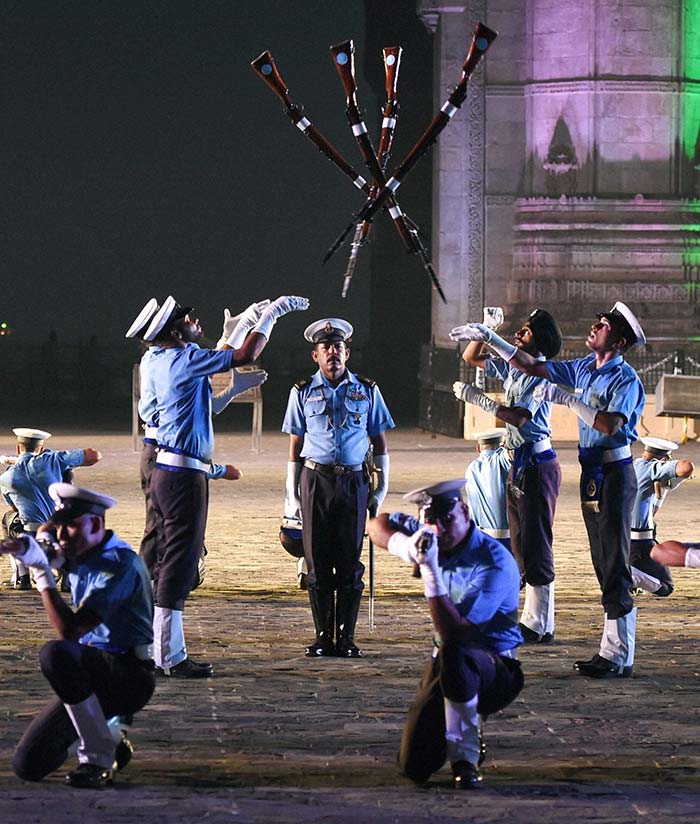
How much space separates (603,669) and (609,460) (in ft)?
3.59

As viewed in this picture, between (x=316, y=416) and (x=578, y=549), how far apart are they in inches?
195

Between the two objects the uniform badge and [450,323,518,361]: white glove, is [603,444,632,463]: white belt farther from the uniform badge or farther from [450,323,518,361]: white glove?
the uniform badge

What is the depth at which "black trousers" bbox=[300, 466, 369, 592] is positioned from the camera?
32.8 feet

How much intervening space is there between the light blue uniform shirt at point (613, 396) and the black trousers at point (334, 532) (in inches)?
51.6

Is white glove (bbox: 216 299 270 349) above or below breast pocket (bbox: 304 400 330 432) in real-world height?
above

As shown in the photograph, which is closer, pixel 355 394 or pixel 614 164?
pixel 355 394

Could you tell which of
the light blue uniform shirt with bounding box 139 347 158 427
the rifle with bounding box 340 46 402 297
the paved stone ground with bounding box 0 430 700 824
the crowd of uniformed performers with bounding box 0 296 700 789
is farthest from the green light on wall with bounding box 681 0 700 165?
the light blue uniform shirt with bounding box 139 347 158 427

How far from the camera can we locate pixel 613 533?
945 centimetres

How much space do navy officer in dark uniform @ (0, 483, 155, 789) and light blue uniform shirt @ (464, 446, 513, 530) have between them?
14.3 feet

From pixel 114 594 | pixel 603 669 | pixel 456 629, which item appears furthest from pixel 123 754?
pixel 603 669

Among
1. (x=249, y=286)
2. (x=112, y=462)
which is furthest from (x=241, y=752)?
(x=249, y=286)

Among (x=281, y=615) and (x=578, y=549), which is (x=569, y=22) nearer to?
(x=578, y=549)

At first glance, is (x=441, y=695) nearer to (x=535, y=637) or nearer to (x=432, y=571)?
(x=432, y=571)

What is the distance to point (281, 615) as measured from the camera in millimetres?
11242
